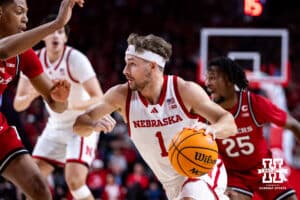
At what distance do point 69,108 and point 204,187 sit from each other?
2.29 meters

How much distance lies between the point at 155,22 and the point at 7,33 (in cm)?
1342

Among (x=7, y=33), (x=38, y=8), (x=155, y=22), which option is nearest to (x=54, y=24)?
(x=7, y=33)

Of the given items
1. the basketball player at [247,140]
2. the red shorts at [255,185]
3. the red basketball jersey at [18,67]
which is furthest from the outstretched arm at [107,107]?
the red shorts at [255,185]

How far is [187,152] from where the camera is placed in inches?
175

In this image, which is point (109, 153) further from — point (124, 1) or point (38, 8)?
point (124, 1)

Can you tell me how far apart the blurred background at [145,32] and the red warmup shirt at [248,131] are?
Answer: 2.46m

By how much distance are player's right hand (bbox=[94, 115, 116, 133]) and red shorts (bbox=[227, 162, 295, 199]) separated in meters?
1.60

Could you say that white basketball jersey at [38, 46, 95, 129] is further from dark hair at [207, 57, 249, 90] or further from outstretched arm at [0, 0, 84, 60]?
outstretched arm at [0, 0, 84, 60]

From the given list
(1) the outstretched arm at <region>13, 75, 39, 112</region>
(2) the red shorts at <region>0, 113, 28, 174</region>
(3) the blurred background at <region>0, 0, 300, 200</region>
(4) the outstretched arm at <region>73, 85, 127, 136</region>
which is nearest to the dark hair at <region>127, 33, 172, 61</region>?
(4) the outstretched arm at <region>73, 85, 127, 136</region>

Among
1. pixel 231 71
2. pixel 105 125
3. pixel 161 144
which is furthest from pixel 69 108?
pixel 105 125

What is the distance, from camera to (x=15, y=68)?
4902 mm

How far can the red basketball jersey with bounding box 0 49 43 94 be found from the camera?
4.79m

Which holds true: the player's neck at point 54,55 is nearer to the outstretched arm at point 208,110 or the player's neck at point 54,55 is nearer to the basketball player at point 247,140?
the basketball player at point 247,140

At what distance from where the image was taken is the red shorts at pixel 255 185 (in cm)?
578
